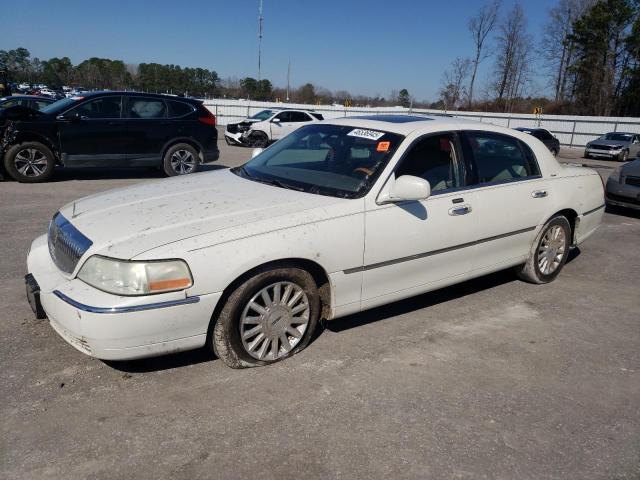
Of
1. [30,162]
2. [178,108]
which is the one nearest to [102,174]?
[30,162]

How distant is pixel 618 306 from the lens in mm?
4824

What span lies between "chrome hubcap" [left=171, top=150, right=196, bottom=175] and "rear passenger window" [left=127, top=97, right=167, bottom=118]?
2.56 ft

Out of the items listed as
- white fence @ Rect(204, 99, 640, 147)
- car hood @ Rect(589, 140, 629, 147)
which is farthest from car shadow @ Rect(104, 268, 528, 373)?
white fence @ Rect(204, 99, 640, 147)

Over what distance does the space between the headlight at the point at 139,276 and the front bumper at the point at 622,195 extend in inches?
333

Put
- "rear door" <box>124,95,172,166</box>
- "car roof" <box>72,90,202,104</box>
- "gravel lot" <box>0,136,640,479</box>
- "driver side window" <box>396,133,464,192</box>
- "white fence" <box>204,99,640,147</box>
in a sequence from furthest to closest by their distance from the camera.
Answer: "white fence" <box>204,99,640,147</box>, "rear door" <box>124,95,172,166</box>, "car roof" <box>72,90,202,104</box>, "driver side window" <box>396,133,464,192</box>, "gravel lot" <box>0,136,640,479</box>

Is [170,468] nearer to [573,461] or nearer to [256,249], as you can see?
[256,249]

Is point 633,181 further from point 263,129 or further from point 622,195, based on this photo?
point 263,129

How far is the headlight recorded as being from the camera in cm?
287

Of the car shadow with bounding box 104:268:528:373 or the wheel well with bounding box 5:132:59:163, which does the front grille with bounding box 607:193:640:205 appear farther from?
the wheel well with bounding box 5:132:59:163

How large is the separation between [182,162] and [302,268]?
305 inches

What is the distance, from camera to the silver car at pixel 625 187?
8883mm

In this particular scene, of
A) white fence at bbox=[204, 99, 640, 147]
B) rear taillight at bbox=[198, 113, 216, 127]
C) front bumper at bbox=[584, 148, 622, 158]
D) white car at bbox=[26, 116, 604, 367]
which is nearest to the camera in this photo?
white car at bbox=[26, 116, 604, 367]

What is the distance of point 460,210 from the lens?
413 cm

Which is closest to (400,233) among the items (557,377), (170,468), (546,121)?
(557,377)
